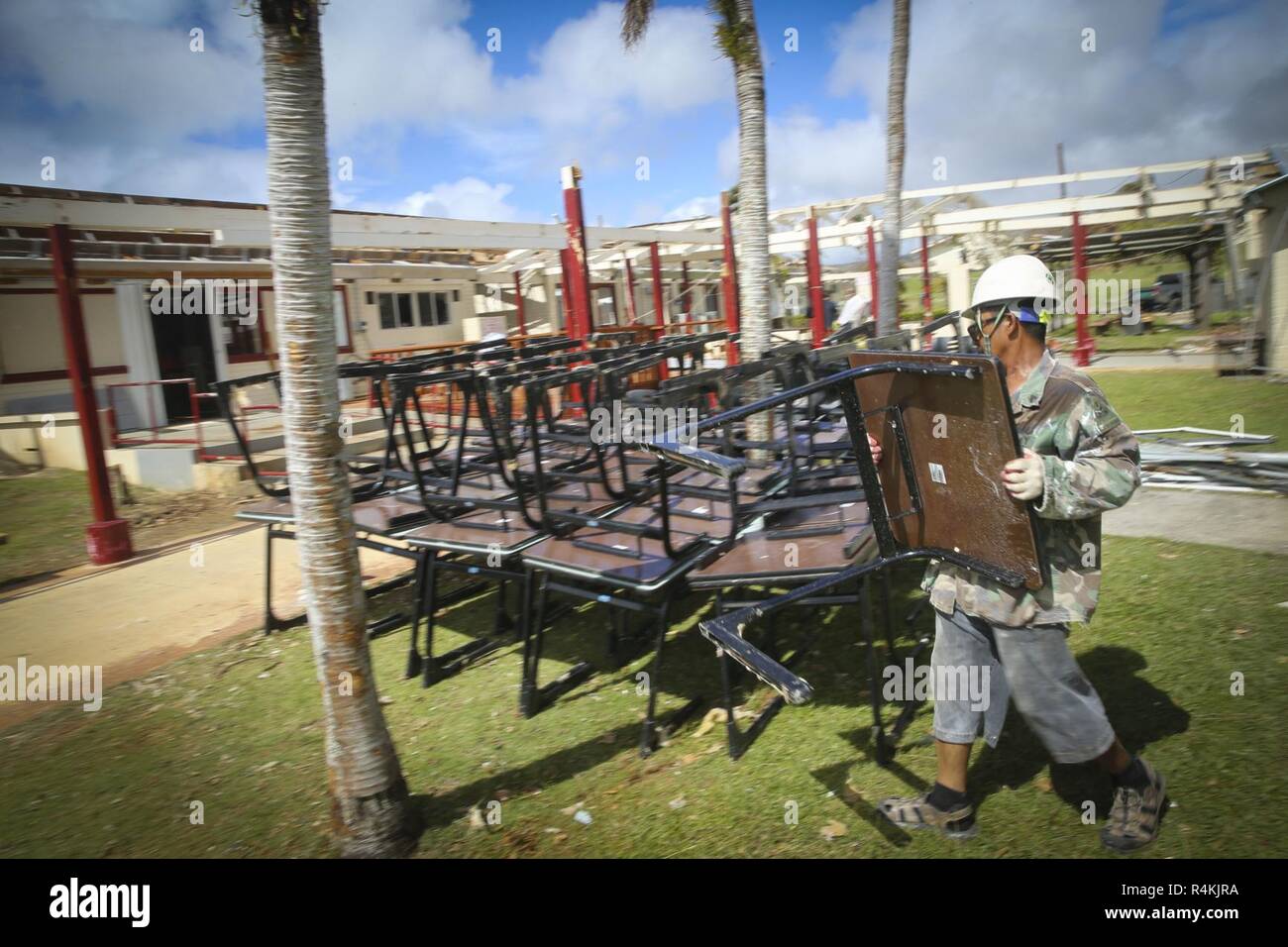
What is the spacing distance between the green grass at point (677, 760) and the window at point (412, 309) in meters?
15.7

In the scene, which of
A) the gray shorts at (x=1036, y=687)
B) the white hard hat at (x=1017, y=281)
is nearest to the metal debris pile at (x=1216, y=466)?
the gray shorts at (x=1036, y=687)

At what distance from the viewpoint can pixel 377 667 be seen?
525cm

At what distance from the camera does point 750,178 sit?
6227mm

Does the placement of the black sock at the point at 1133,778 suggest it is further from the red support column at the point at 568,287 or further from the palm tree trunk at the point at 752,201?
the red support column at the point at 568,287

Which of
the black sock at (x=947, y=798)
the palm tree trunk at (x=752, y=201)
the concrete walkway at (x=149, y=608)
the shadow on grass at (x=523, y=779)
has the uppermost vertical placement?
the palm tree trunk at (x=752, y=201)

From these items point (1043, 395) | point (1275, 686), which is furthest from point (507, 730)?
point (1275, 686)

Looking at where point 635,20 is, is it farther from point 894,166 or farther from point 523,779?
point 523,779

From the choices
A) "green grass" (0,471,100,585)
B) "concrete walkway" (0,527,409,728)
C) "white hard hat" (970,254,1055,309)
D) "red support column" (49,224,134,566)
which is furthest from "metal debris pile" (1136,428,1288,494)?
"green grass" (0,471,100,585)

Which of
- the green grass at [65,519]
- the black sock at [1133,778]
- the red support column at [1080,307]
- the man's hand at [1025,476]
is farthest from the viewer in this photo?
the red support column at [1080,307]

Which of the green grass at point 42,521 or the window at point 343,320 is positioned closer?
the green grass at point 42,521

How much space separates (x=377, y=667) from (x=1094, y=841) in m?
4.15

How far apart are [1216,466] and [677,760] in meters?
5.53

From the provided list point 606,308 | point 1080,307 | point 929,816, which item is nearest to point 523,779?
point 929,816

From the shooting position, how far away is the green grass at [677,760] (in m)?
3.01
